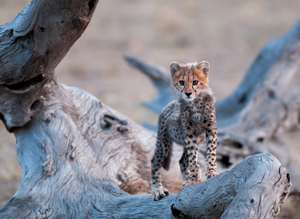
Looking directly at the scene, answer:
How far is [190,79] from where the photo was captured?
9.05ft

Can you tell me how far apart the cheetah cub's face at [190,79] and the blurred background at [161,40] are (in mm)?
5184

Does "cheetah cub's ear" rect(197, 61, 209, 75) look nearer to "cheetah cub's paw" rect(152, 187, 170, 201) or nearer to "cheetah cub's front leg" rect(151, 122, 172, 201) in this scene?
"cheetah cub's front leg" rect(151, 122, 172, 201)

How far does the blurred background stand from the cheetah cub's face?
5.18m

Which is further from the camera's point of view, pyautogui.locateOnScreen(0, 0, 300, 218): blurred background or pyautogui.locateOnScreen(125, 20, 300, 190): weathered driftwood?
pyautogui.locateOnScreen(0, 0, 300, 218): blurred background

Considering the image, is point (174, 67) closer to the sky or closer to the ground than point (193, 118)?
closer to the sky

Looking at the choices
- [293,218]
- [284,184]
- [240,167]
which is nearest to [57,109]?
[240,167]

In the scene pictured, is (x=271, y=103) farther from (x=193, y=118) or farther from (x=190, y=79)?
(x=190, y=79)

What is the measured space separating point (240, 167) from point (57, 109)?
207 centimetres

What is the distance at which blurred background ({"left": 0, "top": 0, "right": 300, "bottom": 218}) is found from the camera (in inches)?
405

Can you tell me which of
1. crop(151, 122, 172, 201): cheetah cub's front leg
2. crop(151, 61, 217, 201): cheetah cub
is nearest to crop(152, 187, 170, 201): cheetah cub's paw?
crop(151, 61, 217, 201): cheetah cub

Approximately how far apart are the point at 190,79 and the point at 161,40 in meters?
10.7

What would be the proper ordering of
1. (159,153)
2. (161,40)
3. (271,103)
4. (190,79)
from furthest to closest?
(161,40) → (271,103) → (159,153) → (190,79)

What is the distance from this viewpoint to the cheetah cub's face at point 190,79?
9.02 ft

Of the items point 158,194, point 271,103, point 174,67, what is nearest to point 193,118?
point 174,67
